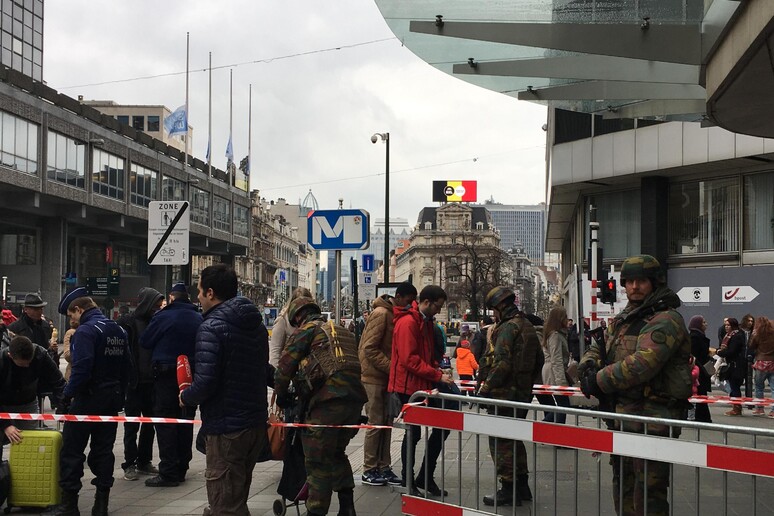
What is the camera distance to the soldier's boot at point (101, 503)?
7.57 metres

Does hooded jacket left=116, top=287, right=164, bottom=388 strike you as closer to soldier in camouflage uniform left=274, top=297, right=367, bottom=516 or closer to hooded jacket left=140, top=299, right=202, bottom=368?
hooded jacket left=140, top=299, right=202, bottom=368

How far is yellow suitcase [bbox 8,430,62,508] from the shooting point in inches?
299

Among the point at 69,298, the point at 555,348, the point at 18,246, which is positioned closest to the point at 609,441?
the point at 69,298

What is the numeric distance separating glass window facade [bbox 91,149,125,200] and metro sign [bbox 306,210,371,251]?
134 feet

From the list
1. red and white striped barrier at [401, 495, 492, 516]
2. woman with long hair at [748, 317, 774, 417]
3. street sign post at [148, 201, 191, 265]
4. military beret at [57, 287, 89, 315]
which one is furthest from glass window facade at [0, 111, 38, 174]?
red and white striped barrier at [401, 495, 492, 516]

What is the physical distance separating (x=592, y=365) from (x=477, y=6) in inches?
217

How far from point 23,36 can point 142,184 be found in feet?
42.0

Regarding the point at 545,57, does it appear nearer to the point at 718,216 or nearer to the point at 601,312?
the point at 601,312

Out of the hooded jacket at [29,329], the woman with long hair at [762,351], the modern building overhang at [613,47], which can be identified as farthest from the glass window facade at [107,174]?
the modern building overhang at [613,47]

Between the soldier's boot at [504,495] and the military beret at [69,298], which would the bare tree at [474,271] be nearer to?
the military beret at [69,298]

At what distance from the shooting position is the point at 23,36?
195 feet

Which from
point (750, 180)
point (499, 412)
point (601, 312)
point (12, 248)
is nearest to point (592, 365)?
point (499, 412)

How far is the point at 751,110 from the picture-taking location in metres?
9.01

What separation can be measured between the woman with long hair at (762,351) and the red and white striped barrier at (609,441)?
1193 cm
